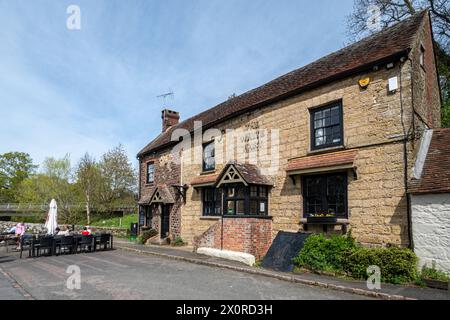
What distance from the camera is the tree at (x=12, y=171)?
210 ft

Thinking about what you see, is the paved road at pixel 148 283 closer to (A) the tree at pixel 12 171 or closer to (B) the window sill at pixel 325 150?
(B) the window sill at pixel 325 150

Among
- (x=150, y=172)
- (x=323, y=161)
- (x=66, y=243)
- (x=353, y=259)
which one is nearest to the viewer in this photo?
(x=353, y=259)

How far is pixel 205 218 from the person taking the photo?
55.1 feet

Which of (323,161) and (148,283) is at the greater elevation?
(323,161)

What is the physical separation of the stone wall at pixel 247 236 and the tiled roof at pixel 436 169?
547cm

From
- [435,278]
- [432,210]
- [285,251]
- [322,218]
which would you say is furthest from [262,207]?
[435,278]

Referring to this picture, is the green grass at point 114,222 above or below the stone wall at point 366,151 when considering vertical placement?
below

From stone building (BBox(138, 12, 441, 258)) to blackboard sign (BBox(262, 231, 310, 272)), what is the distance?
2.32ft

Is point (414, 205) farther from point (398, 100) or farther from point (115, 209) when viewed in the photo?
point (115, 209)

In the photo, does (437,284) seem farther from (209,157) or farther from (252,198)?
(209,157)

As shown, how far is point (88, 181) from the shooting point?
34.2 metres

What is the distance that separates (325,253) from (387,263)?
6.07 feet

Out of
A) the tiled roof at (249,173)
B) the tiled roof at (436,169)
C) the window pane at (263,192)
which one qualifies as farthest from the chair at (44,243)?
the tiled roof at (436,169)
